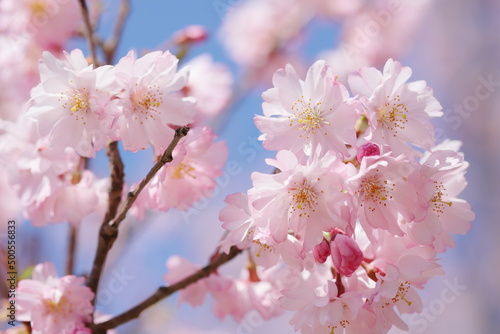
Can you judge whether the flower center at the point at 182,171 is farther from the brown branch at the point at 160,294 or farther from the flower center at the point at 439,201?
the flower center at the point at 439,201

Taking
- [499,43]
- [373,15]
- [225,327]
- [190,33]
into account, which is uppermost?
[499,43]

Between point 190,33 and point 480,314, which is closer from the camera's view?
point 190,33

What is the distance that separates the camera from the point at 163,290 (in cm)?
129

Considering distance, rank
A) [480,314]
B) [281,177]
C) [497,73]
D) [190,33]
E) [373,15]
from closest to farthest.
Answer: [281,177] < [190,33] < [373,15] < [480,314] < [497,73]

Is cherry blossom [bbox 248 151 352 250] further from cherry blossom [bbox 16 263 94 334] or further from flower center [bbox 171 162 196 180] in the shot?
cherry blossom [bbox 16 263 94 334]

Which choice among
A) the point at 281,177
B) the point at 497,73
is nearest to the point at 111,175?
the point at 281,177

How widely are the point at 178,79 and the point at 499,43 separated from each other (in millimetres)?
5594

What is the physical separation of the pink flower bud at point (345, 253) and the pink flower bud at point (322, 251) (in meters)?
0.02

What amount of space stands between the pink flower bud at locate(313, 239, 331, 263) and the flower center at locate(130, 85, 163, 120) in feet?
1.35

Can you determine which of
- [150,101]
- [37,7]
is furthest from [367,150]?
[37,7]

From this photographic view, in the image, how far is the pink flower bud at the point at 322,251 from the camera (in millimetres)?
1061

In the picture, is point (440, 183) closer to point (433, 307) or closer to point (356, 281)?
point (356, 281)

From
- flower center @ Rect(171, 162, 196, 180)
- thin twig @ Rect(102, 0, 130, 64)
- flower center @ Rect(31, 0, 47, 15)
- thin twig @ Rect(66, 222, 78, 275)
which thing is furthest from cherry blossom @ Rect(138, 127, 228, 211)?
flower center @ Rect(31, 0, 47, 15)

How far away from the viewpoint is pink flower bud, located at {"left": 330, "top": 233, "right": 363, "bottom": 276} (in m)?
1.03
